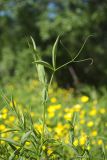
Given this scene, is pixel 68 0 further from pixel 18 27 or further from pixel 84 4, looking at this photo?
pixel 18 27

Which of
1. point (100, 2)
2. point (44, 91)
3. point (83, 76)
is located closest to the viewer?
point (44, 91)

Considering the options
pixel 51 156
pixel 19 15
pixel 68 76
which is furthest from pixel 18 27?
pixel 51 156

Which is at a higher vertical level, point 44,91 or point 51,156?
point 44,91

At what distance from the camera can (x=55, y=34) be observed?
12.4 m

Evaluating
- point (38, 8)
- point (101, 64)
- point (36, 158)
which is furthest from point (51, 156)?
point (101, 64)

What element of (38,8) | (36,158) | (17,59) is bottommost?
(17,59)

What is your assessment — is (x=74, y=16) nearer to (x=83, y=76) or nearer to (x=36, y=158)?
(x=83, y=76)

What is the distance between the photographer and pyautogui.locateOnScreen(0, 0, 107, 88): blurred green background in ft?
39.3

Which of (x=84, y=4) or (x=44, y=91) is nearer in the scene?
(x=44, y=91)

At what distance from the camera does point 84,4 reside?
40.0ft

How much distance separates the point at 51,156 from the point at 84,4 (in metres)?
10.5

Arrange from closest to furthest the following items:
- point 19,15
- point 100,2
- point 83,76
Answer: point 100,2 → point 19,15 → point 83,76

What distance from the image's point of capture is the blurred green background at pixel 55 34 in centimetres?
1197

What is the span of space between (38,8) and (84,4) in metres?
1.55
